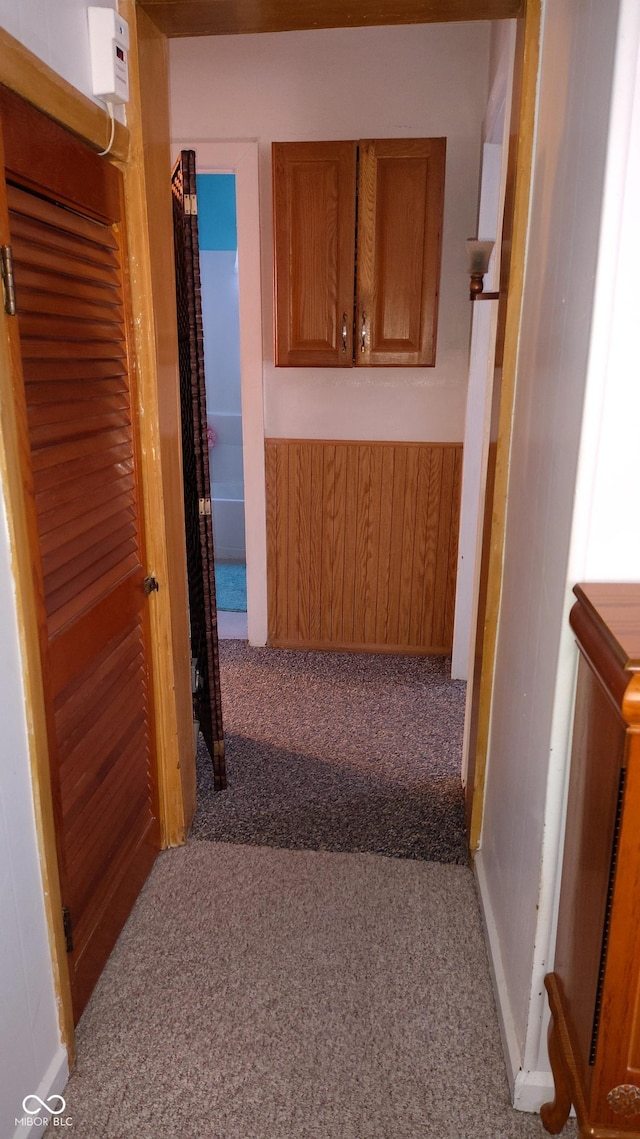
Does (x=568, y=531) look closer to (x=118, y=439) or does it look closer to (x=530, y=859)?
(x=530, y=859)

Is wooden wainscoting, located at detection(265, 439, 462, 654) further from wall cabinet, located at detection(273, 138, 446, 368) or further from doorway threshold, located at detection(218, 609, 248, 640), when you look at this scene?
wall cabinet, located at detection(273, 138, 446, 368)

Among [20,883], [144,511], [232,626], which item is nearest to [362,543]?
[232,626]

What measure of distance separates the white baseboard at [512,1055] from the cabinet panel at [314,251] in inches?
93.9

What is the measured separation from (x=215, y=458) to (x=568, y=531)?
4.57m

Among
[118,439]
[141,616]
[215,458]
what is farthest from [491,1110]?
[215,458]

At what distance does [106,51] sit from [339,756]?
7.17ft

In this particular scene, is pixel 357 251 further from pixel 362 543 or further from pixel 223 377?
pixel 223 377

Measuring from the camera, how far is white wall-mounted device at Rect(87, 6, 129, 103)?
5.25 ft

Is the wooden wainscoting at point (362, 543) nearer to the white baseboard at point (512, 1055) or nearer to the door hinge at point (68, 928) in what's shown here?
the white baseboard at point (512, 1055)

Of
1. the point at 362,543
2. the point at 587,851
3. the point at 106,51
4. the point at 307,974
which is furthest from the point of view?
the point at 362,543

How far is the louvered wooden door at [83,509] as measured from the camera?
1383 mm

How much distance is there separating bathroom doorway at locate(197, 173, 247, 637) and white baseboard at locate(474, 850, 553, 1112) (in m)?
3.49

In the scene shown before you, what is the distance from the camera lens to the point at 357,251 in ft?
10.6

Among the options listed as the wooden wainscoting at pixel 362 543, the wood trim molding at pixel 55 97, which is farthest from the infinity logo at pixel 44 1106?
the wooden wainscoting at pixel 362 543
